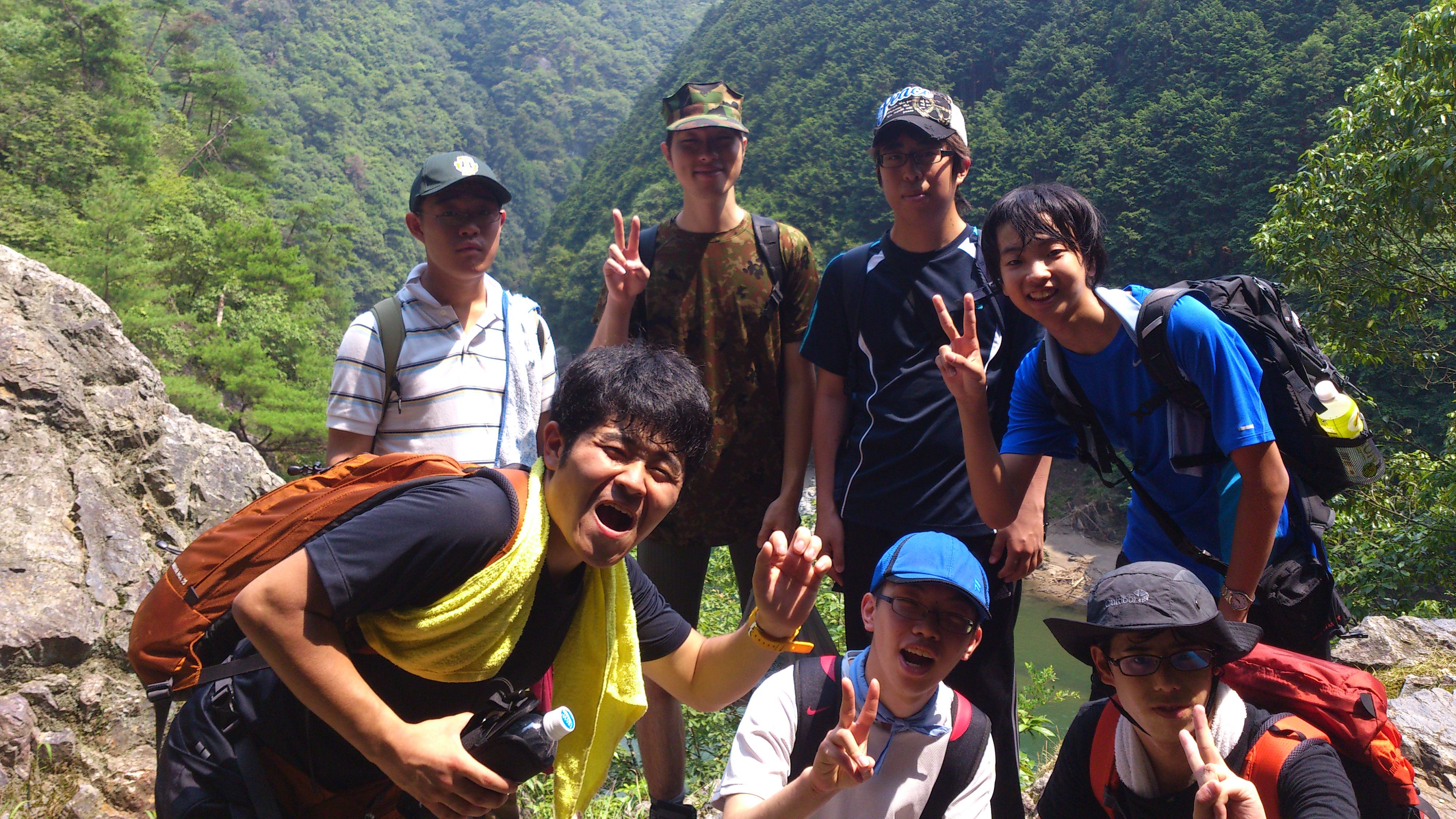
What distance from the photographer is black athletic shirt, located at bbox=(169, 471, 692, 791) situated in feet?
4.73

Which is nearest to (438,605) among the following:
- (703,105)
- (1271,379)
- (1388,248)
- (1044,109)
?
(1271,379)

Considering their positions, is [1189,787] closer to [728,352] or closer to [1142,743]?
[1142,743]

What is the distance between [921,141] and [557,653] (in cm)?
176

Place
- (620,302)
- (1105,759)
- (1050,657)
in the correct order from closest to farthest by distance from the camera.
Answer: (1105,759) < (620,302) < (1050,657)

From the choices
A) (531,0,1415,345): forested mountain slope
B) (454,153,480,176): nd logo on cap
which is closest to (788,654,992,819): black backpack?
(454,153,480,176): nd logo on cap

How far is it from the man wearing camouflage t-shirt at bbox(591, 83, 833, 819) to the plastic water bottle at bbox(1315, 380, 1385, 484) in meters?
1.38

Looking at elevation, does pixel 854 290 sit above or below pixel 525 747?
above

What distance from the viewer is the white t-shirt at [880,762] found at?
195cm

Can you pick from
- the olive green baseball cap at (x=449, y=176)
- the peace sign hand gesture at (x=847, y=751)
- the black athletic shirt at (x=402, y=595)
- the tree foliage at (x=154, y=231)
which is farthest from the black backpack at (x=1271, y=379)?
the tree foliage at (x=154, y=231)

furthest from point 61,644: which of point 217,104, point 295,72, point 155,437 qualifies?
point 295,72

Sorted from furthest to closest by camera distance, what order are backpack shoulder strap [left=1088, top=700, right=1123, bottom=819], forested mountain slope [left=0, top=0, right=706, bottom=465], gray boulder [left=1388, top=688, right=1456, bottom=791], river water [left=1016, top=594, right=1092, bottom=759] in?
forested mountain slope [left=0, top=0, right=706, bottom=465] → river water [left=1016, top=594, right=1092, bottom=759] → gray boulder [left=1388, top=688, right=1456, bottom=791] → backpack shoulder strap [left=1088, top=700, right=1123, bottom=819]

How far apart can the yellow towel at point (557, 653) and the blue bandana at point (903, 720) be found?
0.50 metres

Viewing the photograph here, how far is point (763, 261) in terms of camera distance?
2980mm

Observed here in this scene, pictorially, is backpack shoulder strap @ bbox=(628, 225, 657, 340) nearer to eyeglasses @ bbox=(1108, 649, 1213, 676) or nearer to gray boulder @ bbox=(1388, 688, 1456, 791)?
eyeglasses @ bbox=(1108, 649, 1213, 676)
